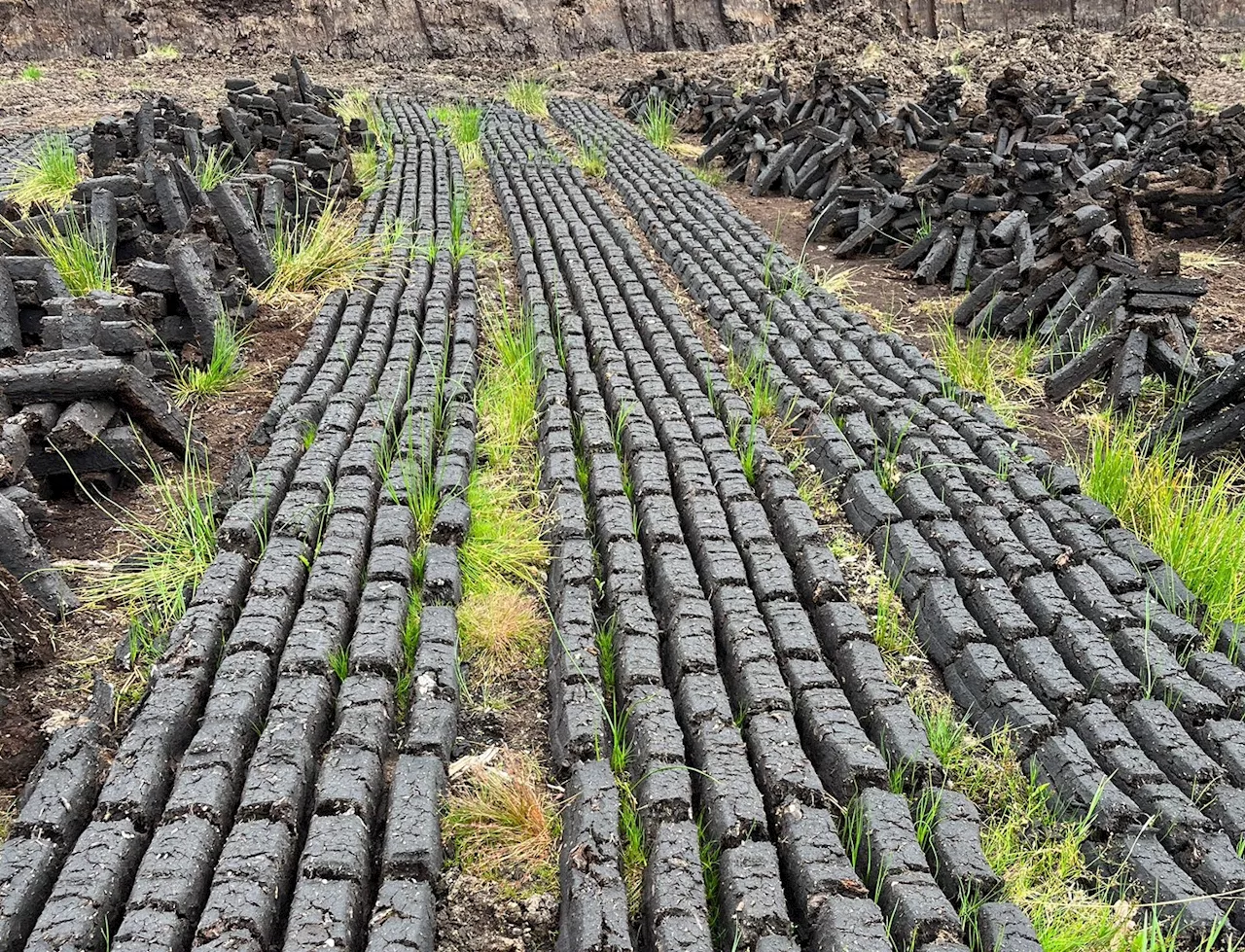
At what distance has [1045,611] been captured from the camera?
3439mm

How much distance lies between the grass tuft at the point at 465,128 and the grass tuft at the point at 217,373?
17.8ft

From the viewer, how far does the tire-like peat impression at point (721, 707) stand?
2.36 m

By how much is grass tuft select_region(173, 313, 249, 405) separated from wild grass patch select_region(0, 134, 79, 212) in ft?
8.74

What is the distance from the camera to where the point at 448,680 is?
3.07 m

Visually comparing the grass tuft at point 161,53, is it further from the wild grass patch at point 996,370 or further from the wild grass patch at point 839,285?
the wild grass patch at point 996,370

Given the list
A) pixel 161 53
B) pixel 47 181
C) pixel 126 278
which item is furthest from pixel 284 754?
pixel 161 53

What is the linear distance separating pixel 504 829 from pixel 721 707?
0.73 meters

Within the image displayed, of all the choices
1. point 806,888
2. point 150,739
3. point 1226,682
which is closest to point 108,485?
point 150,739

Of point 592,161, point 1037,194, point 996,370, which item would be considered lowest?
point 996,370

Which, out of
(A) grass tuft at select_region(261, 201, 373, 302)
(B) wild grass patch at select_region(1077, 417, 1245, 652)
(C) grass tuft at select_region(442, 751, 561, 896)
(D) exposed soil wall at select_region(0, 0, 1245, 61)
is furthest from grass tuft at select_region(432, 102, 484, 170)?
(C) grass tuft at select_region(442, 751, 561, 896)

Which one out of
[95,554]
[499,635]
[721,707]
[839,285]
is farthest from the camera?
[839,285]

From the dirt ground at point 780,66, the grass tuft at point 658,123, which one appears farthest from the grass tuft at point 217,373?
the dirt ground at point 780,66

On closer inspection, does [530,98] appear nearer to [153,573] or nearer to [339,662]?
[153,573]

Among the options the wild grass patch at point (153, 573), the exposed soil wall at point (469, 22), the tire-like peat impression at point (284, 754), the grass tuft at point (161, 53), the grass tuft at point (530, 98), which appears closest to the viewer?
the tire-like peat impression at point (284, 754)
